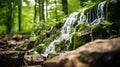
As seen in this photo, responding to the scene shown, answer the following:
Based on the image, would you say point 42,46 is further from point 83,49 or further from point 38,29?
point 83,49

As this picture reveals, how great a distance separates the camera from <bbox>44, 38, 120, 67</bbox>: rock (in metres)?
3.58

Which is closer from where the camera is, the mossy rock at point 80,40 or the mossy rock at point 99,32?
the mossy rock at point 99,32

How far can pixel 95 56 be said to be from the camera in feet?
12.1

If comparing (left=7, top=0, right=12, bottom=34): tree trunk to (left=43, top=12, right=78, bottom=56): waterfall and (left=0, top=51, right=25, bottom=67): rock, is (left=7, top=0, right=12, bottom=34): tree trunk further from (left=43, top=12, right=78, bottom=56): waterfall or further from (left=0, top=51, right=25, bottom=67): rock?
(left=0, top=51, right=25, bottom=67): rock

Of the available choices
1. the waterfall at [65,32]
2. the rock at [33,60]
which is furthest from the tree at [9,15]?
the rock at [33,60]

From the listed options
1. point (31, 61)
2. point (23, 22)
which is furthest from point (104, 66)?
point (23, 22)

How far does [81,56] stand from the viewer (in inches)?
150

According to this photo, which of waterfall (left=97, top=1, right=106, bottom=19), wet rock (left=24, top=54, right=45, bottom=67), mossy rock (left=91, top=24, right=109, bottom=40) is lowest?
wet rock (left=24, top=54, right=45, bottom=67)

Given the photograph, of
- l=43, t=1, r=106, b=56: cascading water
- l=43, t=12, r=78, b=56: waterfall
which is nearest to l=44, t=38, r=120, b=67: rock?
l=43, t=1, r=106, b=56: cascading water

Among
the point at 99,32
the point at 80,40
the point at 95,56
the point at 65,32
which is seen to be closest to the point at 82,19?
the point at 65,32

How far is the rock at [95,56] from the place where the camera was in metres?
3.58

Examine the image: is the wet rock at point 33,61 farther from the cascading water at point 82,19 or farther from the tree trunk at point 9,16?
the tree trunk at point 9,16

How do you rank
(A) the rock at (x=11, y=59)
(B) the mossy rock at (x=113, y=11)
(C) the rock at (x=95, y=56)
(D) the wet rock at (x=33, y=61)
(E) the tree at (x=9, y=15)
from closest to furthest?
(C) the rock at (x=95, y=56) < (A) the rock at (x=11, y=59) < (D) the wet rock at (x=33, y=61) < (B) the mossy rock at (x=113, y=11) < (E) the tree at (x=9, y=15)

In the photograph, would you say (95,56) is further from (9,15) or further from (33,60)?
(9,15)
